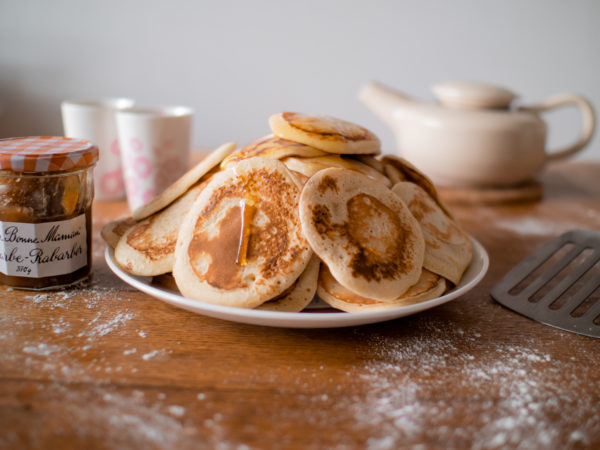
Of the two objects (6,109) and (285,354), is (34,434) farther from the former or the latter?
(6,109)

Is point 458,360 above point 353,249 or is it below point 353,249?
below

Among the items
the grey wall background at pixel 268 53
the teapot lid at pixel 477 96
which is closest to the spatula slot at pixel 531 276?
the teapot lid at pixel 477 96

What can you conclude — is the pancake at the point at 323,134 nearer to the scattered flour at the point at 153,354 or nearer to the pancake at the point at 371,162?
the pancake at the point at 371,162

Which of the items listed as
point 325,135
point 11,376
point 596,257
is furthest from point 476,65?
point 11,376

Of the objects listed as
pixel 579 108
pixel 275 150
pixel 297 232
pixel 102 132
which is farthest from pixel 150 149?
pixel 579 108

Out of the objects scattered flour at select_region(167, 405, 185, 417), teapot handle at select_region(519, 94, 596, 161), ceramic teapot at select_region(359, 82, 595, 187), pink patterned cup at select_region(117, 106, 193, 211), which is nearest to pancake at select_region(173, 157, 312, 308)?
scattered flour at select_region(167, 405, 185, 417)
